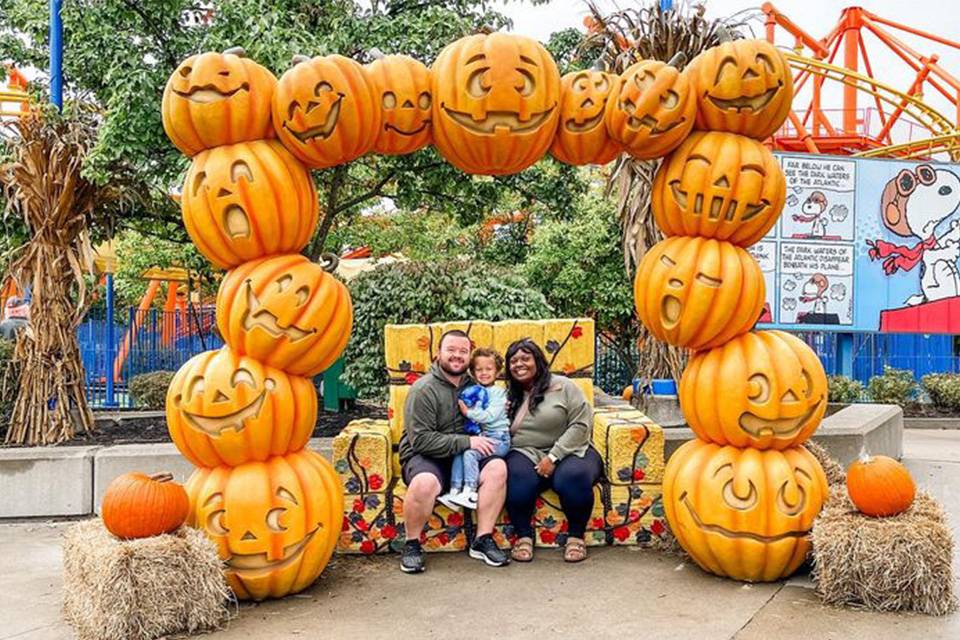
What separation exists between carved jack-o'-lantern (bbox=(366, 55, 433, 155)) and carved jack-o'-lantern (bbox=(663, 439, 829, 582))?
2219 mm

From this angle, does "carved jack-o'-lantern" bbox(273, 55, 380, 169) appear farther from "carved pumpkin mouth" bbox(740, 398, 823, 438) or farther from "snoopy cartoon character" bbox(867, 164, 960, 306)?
"snoopy cartoon character" bbox(867, 164, 960, 306)

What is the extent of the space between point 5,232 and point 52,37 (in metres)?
1.75

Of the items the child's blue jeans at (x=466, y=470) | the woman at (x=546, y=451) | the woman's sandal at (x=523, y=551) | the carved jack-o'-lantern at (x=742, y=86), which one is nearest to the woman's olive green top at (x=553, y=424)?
the woman at (x=546, y=451)

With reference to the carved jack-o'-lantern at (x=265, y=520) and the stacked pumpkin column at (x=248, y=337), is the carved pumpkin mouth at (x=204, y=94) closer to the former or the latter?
the stacked pumpkin column at (x=248, y=337)

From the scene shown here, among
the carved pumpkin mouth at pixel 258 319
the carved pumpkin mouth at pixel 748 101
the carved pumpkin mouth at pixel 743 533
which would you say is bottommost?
the carved pumpkin mouth at pixel 743 533

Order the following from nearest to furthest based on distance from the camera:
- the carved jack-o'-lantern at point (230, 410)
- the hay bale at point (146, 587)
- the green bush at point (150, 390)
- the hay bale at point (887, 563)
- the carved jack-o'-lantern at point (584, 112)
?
1. the hay bale at point (146, 587)
2. the hay bale at point (887, 563)
3. the carved jack-o'-lantern at point (230, 410)
4. the carved jack-o'-lantern at point (584, 112)
5. the green bush at point (150, 390)

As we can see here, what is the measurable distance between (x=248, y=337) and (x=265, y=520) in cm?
85

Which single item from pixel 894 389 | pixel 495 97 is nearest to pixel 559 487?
pixel 495 97

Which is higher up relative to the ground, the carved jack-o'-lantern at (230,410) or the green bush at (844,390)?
the carved jack-o'-lantern at (230,410)

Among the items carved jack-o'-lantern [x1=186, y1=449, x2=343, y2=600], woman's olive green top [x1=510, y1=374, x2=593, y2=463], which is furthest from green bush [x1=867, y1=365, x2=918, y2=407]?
carved jack-o'-lantern [x1=186, y1=449, x2=343, y2=600]

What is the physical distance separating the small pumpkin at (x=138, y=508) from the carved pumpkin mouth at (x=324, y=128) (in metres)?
1.71

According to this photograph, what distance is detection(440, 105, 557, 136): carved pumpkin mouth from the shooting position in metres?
3.99

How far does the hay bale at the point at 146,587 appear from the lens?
3.37 m

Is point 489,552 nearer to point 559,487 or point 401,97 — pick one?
point 559,487
